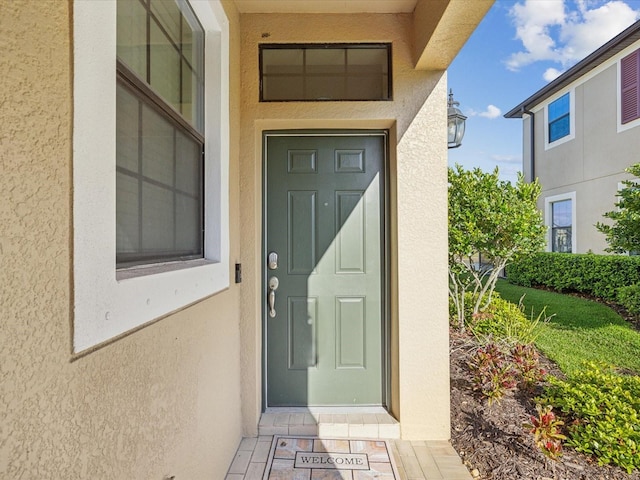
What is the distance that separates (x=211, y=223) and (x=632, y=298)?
6.20 m

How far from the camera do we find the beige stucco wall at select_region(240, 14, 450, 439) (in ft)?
7.98

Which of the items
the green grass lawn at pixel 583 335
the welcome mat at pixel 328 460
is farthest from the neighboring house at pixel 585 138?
the welcome mat at pixel 328 460

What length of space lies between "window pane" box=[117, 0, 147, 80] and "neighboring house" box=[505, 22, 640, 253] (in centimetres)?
809

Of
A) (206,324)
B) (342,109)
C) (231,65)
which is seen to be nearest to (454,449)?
(206,324)

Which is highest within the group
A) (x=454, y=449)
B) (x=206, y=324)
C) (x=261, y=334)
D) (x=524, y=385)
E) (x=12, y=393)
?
(x=12, y=393)

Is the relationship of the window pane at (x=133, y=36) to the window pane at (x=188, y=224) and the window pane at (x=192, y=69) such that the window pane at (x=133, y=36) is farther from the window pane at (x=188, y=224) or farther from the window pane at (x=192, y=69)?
the window pane at (x=188, y=224)

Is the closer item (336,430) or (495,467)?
(495,467)

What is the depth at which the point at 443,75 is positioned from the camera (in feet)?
7.95

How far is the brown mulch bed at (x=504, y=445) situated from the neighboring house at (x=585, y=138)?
6.24 m

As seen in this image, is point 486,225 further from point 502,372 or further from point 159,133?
point 159,133

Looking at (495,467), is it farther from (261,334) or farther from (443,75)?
(443,75)

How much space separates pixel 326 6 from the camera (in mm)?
2385

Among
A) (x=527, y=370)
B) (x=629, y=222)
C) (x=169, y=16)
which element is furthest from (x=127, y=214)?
(x=629, y=222)

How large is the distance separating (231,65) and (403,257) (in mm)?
1751
